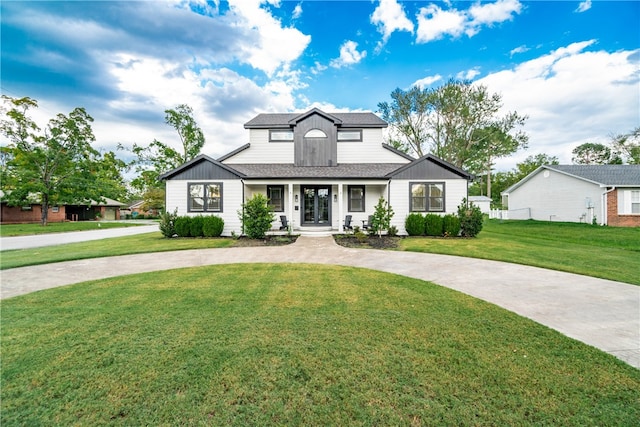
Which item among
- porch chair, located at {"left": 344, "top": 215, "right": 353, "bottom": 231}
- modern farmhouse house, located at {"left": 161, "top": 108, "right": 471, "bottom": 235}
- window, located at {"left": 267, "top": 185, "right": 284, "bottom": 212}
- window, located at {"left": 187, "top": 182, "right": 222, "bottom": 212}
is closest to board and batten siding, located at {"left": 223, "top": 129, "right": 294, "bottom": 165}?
modern farmhouse house, located at {"left": 161, "top": 108, "right": 471, "bottom": 235}

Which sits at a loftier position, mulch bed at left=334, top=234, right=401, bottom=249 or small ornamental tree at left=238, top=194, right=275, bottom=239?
small ornamental tree at left=238, top=194, right=275, bottom=239

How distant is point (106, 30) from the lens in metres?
10.1

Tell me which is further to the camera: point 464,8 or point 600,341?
point 464,8

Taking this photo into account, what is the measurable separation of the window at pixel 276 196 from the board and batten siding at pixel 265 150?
206 centimetres

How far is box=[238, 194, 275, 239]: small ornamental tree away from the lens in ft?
37.0

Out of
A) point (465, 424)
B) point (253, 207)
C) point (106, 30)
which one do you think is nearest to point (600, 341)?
point (465, 424)

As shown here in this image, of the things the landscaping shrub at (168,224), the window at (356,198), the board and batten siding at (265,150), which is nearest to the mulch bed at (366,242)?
the window at (356,198)

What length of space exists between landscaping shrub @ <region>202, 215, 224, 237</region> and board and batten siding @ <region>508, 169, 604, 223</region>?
2457 cm

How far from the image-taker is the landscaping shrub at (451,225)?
12.5m

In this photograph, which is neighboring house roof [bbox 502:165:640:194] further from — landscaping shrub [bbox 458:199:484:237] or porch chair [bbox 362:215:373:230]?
porch chair [bbox 362:215:373:230]

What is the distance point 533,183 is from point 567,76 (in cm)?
968

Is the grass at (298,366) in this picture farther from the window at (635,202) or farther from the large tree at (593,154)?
the large tree at (593,154)

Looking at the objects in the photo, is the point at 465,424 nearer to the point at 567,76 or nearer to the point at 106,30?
the point at 106,30

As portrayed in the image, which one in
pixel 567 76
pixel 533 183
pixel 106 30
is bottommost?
pixel 533 183
